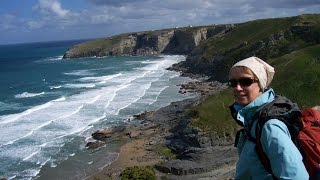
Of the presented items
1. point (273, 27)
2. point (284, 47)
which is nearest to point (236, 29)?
point (273, 27)

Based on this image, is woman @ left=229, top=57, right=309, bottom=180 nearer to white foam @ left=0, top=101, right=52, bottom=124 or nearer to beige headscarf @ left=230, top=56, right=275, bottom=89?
beige headscarf @ left=230, top=56, right=275, bottom=89

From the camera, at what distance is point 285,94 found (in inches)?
1918

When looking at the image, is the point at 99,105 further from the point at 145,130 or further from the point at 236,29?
the point at 236,29

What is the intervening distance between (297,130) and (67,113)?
194ft

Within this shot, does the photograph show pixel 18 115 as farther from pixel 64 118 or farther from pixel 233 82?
pixel 233 82

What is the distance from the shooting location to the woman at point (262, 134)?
3617 mm

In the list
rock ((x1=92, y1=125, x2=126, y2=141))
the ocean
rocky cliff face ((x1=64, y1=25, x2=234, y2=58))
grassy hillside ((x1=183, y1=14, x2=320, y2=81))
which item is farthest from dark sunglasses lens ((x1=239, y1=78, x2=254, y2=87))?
rocky cliff face ((x1=64, y1=25, x2=234, y2=58))

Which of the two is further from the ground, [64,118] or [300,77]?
[300,77]

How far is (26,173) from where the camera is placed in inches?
1543

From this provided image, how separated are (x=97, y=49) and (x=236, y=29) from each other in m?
75.7

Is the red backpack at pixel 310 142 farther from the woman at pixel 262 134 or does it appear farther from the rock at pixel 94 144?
the rock at pixel 94 144

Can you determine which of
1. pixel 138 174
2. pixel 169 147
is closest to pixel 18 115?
pixel 169 147

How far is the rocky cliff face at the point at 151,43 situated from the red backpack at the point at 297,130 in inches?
6251

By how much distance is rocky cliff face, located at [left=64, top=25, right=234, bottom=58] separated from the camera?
165500 mm
